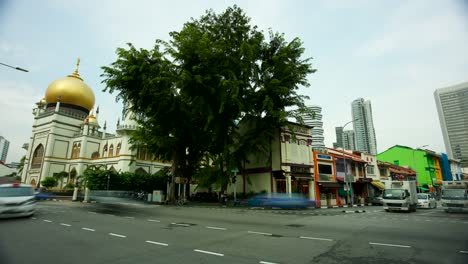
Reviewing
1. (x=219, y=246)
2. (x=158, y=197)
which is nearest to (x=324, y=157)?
(x=158, y=197)

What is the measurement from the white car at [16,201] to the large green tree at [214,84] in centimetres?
1295

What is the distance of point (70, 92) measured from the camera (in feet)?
181

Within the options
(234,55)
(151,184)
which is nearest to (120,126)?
(151,184)

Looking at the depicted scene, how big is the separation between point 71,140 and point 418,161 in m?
82.2

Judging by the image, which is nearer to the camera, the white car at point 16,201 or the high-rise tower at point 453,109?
the white car at point 16,201

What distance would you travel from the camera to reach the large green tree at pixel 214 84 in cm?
2411

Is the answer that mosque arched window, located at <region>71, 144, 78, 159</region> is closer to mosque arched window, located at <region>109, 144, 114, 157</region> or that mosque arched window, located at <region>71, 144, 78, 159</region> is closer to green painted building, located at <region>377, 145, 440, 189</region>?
mosque arched window, located at <region>109, 144, 114, 157</region>

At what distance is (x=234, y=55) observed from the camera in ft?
85.3

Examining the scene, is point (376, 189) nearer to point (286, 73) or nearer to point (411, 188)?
point (411, 188)

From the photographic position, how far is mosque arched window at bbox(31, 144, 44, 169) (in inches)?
2096

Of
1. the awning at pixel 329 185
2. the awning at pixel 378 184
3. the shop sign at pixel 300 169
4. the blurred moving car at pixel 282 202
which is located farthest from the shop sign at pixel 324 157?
the awning at pixel 378 184

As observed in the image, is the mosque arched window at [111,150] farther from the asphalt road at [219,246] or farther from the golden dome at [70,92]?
the asphalt road at [219,246]

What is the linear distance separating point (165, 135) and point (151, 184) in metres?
19.3

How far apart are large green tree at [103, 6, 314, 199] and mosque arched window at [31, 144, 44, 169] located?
128ft
